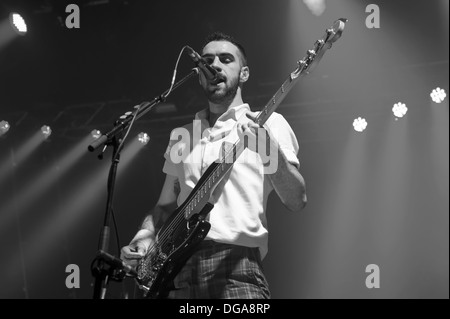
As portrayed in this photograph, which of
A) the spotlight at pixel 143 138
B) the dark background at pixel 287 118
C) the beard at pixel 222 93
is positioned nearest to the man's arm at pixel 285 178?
the beard at pixel 222 93

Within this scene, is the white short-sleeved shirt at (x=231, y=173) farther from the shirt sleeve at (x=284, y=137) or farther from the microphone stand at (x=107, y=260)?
the microphone stand at (x=107, y=260)

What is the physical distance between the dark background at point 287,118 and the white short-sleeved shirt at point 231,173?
2.40 m

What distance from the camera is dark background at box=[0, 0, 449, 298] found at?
5.29 metres

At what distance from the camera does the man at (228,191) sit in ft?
7.97

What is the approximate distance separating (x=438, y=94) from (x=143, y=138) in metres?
3.04

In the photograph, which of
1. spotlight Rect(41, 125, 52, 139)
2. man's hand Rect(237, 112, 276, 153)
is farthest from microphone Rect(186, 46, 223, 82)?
spotlight Rect(41, 125, 52, 139)

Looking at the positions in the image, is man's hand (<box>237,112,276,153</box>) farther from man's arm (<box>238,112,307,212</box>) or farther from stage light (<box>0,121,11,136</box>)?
stage light (<box>0,121,11,136</box>)

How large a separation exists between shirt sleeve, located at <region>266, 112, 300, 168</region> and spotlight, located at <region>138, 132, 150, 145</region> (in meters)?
3.82

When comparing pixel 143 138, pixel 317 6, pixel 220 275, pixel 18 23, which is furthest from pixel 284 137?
pixel 143 138

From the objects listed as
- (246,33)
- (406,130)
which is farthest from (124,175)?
(406,130)

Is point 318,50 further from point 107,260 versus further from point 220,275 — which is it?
point 107,260

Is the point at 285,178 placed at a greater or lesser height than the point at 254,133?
lesser

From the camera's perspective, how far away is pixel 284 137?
2.64 metres
